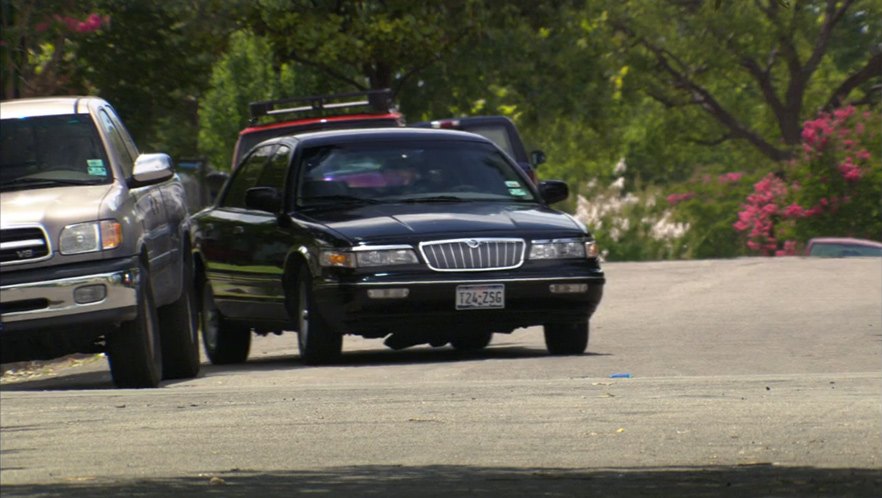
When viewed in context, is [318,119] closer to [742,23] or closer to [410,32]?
[410,32]

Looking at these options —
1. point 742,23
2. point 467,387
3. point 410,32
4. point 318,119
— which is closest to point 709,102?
point 742,23

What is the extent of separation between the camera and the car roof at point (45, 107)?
40.9 ft

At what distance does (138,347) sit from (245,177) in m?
4.67

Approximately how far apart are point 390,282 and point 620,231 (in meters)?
36.7

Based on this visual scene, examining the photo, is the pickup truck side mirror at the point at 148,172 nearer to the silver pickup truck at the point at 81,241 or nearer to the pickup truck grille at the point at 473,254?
the silver pickup truck at the point at 81,241

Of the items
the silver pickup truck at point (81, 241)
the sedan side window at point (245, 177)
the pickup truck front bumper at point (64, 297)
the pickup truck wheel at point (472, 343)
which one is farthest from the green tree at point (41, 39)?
the pickup truck wheel at point (472, 343)

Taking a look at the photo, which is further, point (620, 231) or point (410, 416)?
point (620, 231)

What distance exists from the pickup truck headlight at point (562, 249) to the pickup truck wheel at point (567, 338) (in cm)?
61

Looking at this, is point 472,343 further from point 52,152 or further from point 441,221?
point 52,152

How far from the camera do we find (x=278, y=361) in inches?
621

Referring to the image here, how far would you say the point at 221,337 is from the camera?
16.3 m

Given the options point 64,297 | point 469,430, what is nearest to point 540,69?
point 64,297

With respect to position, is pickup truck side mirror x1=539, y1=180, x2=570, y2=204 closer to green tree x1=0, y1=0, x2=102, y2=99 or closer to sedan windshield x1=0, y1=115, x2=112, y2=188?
green tree x1=0, y1=0, x2=102, y2=99

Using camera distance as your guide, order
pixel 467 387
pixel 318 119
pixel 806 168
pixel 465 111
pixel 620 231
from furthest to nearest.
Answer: pixel 620 231 < pixel 806 168 < pixel 465 111 < pixel 318 119 < pixel 467 387
